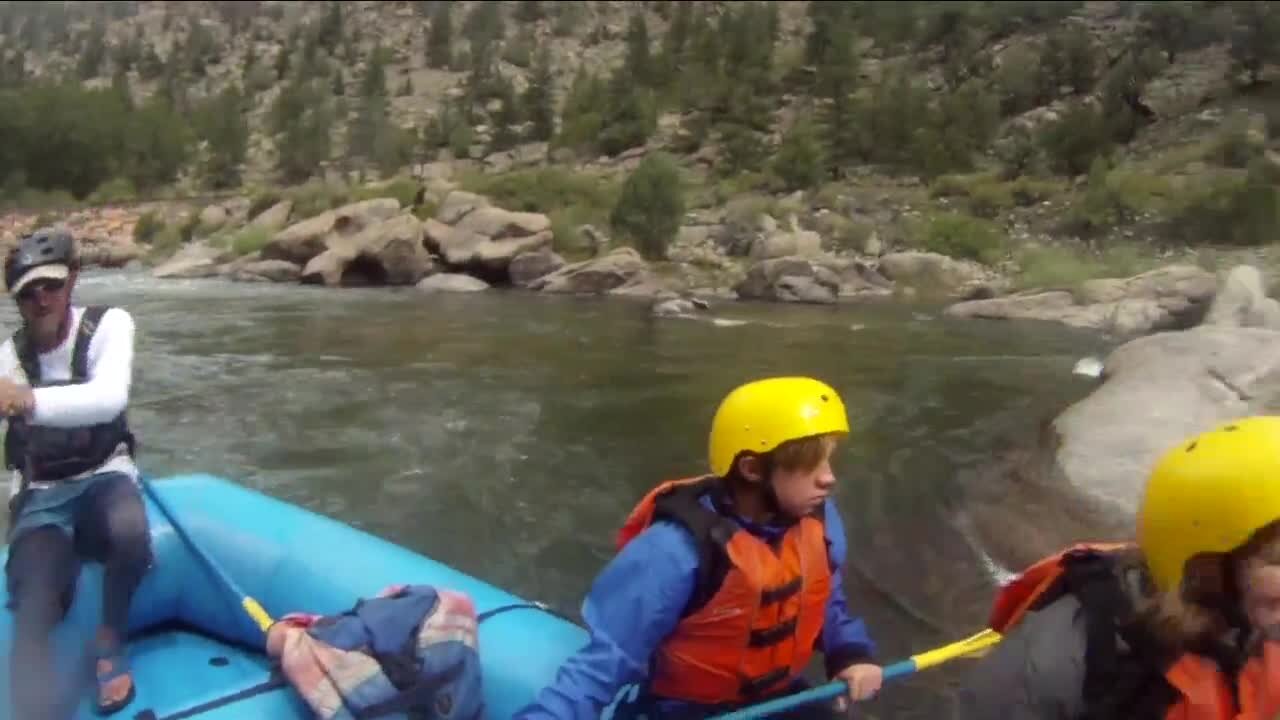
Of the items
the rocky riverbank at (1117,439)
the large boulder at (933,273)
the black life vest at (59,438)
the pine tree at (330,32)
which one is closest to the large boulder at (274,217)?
the large boulder at (933,273)

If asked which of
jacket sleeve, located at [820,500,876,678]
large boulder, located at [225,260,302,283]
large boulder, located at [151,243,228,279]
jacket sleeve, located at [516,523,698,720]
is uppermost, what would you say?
jacket sleeve, located at [516,523,698,720]

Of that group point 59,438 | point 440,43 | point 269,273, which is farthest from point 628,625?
point 440,43

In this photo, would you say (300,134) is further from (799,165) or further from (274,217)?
(799,165)

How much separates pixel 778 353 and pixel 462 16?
59139 millimetres

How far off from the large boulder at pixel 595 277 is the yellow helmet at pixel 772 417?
49.2 feet

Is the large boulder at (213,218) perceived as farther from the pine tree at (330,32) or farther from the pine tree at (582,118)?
the pine tree at (330,32)

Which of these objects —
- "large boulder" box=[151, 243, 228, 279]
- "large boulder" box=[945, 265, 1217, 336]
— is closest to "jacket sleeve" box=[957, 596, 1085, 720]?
"large boulder" box=[945, 265, 1217, 336]

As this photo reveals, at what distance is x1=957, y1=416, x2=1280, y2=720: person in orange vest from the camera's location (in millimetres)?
1533

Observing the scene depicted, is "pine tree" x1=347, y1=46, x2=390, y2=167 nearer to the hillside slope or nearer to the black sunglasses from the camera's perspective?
the hillside slope

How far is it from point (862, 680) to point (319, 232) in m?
18.2

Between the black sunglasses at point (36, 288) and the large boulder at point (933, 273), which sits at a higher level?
the black sunglasses at point (36, 288)

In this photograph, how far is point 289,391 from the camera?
918cm

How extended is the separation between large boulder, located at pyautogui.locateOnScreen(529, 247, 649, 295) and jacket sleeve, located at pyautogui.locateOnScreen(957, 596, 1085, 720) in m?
15.5

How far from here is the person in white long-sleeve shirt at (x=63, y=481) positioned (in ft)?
8.70
